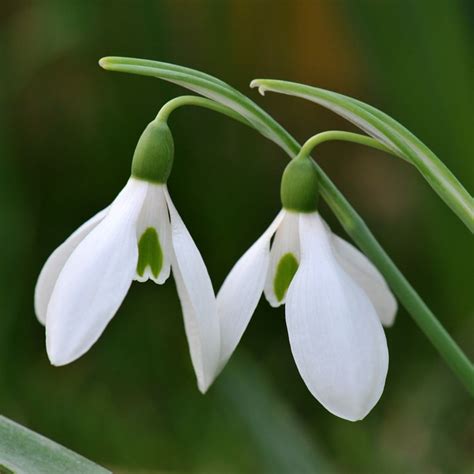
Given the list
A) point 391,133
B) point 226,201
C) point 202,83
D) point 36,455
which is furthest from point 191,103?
point 226,201

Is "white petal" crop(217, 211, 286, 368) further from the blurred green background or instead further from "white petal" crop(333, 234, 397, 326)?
the blurred green background

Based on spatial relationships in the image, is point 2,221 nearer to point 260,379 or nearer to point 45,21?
point 45,21

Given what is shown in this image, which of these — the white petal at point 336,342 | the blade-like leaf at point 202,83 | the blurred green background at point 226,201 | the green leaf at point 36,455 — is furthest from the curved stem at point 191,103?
the blurred green background at point 226,201

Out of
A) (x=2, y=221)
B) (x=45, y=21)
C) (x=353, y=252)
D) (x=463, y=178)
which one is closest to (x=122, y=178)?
(x=2, y=221)

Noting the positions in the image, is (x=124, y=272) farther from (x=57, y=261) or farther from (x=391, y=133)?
(x=391, y=133)

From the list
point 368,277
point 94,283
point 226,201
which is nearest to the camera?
point 94,283

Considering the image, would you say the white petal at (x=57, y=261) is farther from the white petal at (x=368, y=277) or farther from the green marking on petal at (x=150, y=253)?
the white petal at (x=368, y=277)

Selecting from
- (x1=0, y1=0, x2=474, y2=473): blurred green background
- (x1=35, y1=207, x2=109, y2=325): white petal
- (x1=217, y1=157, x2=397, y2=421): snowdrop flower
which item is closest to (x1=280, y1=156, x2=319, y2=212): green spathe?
(x1=217, y1=157, x2=397, y2=421): snowdrop flower
